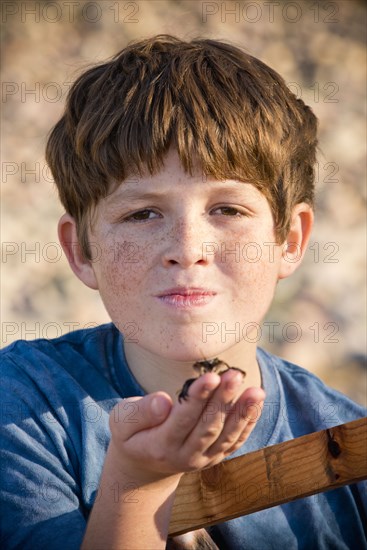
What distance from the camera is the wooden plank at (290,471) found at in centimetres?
156

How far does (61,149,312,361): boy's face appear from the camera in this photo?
1921 millimetres

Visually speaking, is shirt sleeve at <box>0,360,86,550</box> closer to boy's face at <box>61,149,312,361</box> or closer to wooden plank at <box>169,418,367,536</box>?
boy's face at <box>61,149,312,361</box>

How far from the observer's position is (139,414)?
1484 mm

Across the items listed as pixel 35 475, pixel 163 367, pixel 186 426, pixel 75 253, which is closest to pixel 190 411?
pixel 186 426

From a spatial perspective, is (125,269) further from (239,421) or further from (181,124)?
(239,421)

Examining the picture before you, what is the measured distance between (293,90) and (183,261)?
102 inches

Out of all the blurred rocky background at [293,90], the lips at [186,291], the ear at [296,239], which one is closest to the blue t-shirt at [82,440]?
the ear at [296,239]

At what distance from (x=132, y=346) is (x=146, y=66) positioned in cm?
70

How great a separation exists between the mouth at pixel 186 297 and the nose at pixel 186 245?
5 cm

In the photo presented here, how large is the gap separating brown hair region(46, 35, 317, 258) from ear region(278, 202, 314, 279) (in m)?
→ 0.05

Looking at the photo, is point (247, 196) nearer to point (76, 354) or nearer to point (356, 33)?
point (76, 354)

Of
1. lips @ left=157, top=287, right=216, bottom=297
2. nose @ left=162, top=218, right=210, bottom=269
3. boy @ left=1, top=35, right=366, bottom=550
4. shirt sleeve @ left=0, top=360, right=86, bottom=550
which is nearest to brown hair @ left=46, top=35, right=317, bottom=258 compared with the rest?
boy @ left=1, top=35, right=366, bottom=550

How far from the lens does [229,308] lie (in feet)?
6.57

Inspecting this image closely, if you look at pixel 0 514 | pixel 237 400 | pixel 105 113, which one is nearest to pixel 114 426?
pixel 237 400
